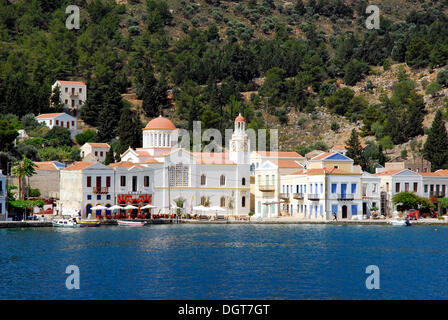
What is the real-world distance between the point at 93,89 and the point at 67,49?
70.0ft

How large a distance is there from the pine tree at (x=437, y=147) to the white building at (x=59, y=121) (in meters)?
46.5

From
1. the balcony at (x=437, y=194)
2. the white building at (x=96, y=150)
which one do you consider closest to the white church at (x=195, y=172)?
the white building at (x=96, y=150)

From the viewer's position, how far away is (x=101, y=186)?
73.9 metres

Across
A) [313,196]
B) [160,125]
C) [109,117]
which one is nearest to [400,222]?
[313,196]

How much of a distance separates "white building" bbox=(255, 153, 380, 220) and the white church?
427 centimetres

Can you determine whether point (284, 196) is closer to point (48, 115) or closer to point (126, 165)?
point (126, 165)

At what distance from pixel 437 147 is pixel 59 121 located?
48.4m

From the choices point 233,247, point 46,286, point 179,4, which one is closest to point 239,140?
point 233,247

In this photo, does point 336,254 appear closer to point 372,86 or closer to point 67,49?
point 372,86

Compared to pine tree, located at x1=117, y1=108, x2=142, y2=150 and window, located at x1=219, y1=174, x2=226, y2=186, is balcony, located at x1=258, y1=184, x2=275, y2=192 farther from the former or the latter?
pine tree, located at x1=117, y1=108, x2=142, y2=150

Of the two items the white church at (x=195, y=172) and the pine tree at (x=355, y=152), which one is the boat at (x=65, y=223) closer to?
the white church at (x=195, y=172)

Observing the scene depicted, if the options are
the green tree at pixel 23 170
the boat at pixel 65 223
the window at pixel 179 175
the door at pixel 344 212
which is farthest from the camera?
the window at pixel 179 175

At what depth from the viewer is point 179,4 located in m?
168

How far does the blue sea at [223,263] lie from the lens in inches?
1362
